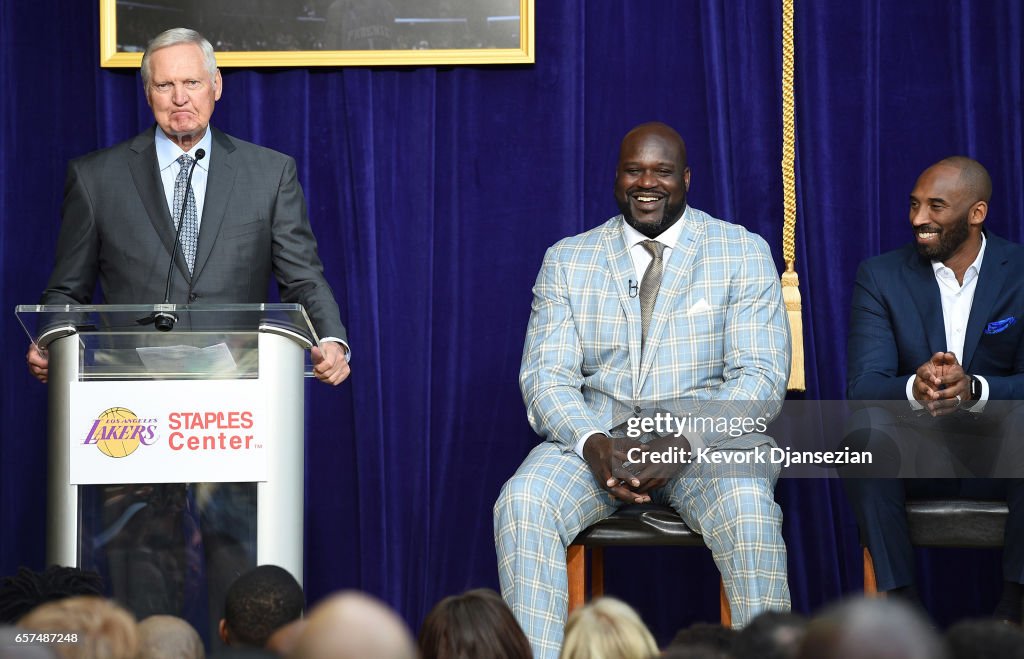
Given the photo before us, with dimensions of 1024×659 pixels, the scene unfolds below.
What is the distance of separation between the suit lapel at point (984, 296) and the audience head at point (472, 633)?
7.07ft

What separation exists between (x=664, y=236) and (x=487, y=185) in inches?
36.0

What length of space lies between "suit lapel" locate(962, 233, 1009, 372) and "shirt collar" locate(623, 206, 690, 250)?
0.81 m

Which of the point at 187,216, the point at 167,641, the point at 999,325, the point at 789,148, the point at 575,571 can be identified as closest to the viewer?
the point at 167,641

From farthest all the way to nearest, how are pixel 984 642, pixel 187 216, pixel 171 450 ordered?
pixel 187 216 → pixel 171 450 → pixel 984 642

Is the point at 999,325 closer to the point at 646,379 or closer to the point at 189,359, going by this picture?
the point at 646,379

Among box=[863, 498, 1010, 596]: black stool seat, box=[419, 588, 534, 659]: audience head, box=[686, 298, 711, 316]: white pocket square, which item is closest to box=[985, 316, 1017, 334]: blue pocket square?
box=[863, 498, 1010, 596]: black stool seat

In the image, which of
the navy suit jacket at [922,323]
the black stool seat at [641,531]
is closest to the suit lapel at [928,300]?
the navy suit jacket at [922,323]

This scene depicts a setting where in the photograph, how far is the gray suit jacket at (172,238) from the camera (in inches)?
126

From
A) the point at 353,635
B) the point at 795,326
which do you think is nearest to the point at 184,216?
the point at 795,326

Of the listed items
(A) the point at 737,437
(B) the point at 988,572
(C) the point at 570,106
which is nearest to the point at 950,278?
(A) the point at 737,437

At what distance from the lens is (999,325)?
3520 mm

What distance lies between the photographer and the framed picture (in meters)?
4.37

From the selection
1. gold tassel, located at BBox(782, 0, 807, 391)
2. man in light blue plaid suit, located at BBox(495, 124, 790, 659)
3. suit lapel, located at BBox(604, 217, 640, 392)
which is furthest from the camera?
gold tassel, located at BBox(782, 0, 807, 391)
